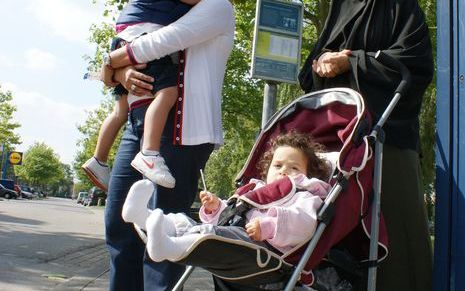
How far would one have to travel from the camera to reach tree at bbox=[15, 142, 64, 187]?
94.2 meters

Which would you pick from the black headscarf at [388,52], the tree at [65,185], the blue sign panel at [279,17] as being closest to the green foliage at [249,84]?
the blue sign panel at [279,17]

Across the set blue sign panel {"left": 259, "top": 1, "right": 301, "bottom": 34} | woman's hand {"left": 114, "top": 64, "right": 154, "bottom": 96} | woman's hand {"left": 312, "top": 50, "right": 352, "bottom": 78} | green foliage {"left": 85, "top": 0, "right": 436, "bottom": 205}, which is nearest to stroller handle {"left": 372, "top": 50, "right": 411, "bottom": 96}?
woman's hand {"left": 312, "top": 50, "right": 352, "bottom": 78}

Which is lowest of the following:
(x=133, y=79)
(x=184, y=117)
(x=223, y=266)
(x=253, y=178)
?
(x=223, y=266)

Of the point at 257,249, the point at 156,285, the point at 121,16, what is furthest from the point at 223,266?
the point at 121,16

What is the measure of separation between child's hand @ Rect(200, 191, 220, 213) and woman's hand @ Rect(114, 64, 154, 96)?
632 millimetres

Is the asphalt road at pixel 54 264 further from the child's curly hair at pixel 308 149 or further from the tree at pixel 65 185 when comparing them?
the tree at pixel 65 185

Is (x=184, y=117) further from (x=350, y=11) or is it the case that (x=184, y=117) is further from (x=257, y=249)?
(x=350, y=11)

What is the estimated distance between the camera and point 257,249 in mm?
2318

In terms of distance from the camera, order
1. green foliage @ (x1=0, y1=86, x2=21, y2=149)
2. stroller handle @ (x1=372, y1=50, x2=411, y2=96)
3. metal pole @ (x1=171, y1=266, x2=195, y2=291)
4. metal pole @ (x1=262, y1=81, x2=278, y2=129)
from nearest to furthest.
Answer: metal pole @ (x1=171, y1=266, x2=195, y2=291), stroller handle @ (x1=372, y1=50, x2=411, y2=96), metal pole @ (x1=262, y1=81, x2=278, y2=129), green foliage @ (x1=0, y1=86, x2=21, y2=149)

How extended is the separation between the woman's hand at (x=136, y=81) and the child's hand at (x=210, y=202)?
0.63 metres

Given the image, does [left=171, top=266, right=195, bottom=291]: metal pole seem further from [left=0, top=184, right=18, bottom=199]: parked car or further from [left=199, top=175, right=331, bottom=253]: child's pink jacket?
[left=0, top=184, right=18, bottom=199]: parked car

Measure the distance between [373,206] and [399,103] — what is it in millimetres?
700

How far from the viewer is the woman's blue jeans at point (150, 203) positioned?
290 centimetres

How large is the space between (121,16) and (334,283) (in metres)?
1.89
